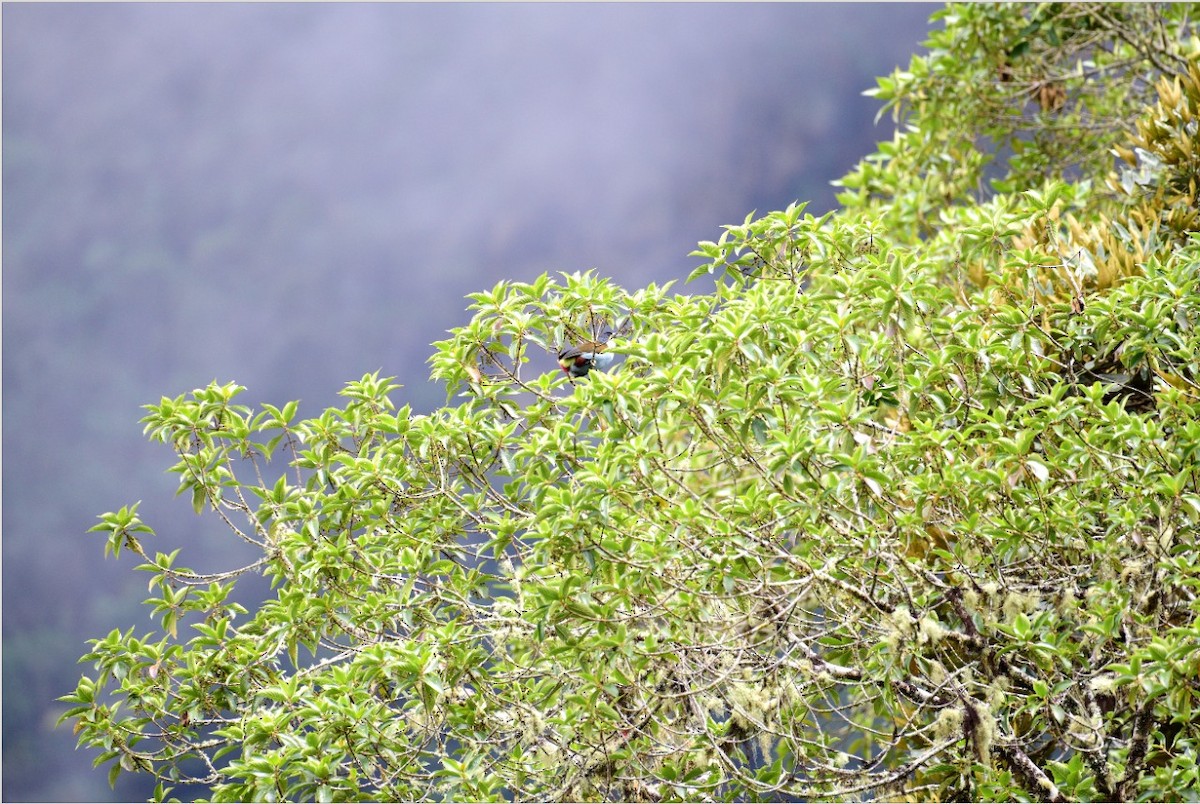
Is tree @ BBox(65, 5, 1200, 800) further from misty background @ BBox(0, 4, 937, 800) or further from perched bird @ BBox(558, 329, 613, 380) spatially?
misty background @ BBox(0, 4, 937, 800)

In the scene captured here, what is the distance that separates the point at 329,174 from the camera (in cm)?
688

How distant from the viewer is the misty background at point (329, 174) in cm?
662

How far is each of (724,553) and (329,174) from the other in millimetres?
5188

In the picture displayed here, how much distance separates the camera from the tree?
231 centimetres

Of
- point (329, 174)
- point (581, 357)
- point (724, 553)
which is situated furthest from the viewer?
point (329, 174)

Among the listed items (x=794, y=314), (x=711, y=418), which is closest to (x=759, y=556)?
(x=711, y=418)

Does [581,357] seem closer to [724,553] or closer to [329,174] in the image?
[724,553]

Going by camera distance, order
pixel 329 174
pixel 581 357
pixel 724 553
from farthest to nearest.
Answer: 1. pixel 329 174
2. pixel 581 357
3. pixel 724 553

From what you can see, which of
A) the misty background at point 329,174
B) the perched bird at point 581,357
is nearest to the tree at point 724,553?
the perched bird at point 581,357

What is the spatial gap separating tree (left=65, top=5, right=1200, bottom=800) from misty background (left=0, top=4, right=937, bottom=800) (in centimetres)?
385

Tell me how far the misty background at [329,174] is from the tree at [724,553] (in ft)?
12.6

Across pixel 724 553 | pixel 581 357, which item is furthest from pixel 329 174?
pixel 724 553

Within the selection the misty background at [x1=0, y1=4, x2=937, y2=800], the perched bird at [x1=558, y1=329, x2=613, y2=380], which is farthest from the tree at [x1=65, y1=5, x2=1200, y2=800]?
the misty background at [x1=0, y1=4, x2=937, y2=800]

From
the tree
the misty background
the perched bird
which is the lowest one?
the tree
